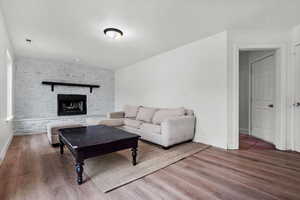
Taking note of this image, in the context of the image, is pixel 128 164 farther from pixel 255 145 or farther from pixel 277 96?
pixel 277 96

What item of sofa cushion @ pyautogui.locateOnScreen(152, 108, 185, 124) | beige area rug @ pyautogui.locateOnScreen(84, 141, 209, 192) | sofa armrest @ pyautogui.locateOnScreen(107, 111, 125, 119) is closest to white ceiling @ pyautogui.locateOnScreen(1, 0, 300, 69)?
sofa cushion @ pyautogui.locateOnScreen(152, 108, 185, 124)

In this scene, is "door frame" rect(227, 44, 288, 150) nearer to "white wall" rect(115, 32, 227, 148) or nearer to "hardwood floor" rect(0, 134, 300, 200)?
"white wall" rect(115, 32, 227, 148)

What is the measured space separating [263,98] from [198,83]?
1.81 metres

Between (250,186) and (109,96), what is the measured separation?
18.4ft

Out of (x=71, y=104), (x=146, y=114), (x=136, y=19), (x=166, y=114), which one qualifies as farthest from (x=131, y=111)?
(x=136, y=19)

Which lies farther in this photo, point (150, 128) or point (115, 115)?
point (115, 115)

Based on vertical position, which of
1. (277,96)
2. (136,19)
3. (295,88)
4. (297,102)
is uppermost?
(136,19)

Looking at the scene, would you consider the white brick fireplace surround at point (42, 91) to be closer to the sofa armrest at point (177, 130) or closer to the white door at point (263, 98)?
the sofa armrest at point (177, 130)

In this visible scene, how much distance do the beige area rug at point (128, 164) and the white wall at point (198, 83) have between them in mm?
509

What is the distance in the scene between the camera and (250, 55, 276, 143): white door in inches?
133

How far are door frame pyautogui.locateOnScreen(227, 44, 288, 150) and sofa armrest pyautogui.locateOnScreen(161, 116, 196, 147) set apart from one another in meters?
0.78

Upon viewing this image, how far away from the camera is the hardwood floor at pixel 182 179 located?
153 cm

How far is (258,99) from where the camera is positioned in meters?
3.83

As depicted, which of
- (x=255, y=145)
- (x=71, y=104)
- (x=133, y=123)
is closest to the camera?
(x=255, y=145)
